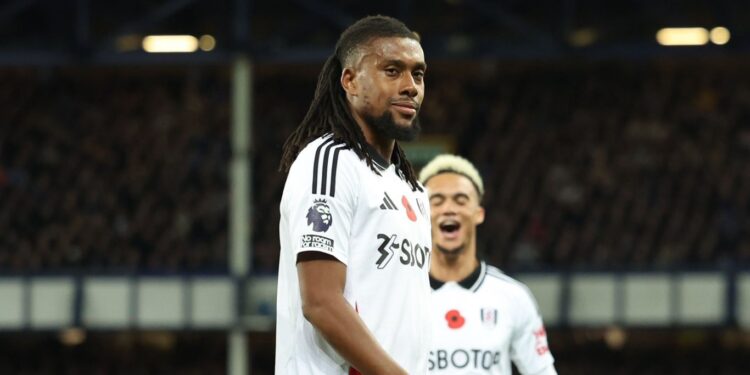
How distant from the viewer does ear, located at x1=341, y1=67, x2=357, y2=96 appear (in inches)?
156

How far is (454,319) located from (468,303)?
0.34 feet

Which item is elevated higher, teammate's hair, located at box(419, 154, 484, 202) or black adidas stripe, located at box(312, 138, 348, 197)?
teammate's hair, located at box(419, 154, 484, 202)

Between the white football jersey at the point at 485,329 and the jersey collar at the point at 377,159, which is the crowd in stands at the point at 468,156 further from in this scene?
the jersey collar at the point at 377,159

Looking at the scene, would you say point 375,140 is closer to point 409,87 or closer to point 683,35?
point 409,87

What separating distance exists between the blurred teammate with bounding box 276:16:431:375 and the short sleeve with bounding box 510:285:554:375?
2850 mm

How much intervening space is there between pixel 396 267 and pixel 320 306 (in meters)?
0.29

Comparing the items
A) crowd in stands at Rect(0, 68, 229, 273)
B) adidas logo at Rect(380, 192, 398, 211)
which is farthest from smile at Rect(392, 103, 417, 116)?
crowd in stands at Rect(0, 68, 229, 273)

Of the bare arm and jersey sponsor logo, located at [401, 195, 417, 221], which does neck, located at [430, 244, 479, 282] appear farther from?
the bare arm

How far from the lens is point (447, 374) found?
264 inches

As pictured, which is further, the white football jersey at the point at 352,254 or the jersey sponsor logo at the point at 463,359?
the jersey sponsor logo at the point at 463,359

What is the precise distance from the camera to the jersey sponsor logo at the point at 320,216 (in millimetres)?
3740

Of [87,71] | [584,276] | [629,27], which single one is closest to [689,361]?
[584,276]

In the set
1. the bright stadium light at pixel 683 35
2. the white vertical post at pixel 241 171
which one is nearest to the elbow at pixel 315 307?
the white vertical post at pixel 241 171

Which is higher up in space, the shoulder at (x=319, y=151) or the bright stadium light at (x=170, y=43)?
the bright stadium light at (x=170, y=43)
